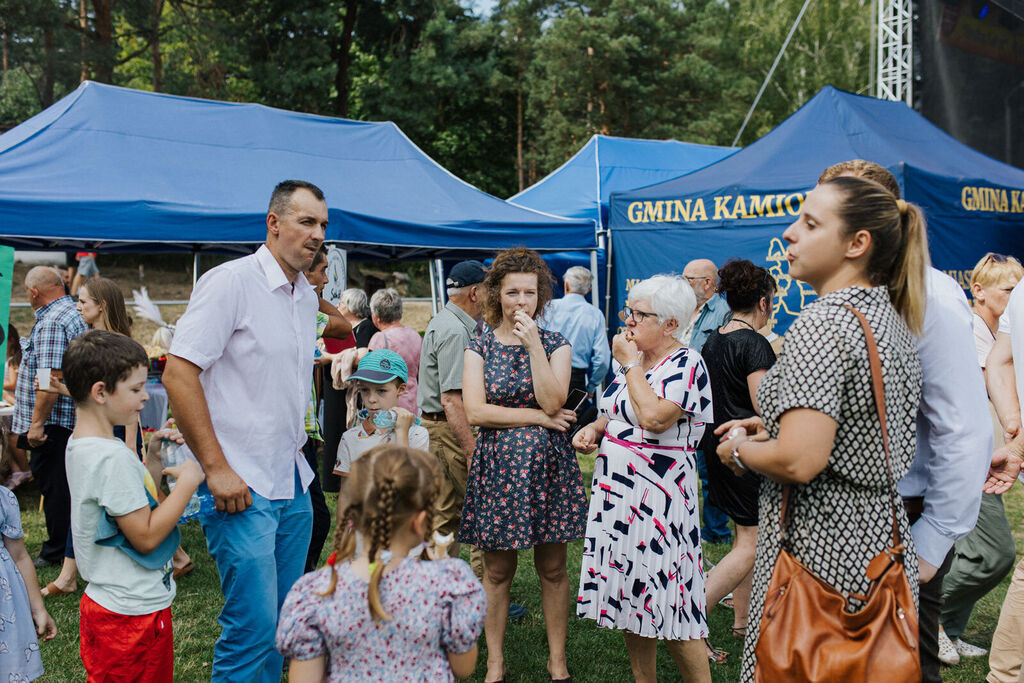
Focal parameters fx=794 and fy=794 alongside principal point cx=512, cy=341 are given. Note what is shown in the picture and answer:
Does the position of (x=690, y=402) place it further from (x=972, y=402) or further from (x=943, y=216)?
(x=943, y=216)

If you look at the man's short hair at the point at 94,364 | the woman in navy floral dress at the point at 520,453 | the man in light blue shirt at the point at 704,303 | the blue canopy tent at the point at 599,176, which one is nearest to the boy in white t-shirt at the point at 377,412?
the woman in navy floral dress at the point at 520,453

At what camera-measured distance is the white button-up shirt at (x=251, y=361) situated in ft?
7.75

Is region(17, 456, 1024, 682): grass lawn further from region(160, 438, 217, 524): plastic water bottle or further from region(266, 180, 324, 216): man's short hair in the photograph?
region(266, 180, 324, 216): man's short hair

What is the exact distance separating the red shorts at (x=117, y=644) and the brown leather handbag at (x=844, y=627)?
176 cm

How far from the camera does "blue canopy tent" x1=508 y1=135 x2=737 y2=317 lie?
997 cm

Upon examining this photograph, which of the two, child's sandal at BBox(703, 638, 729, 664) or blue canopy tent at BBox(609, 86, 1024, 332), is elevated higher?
blue canopy tent at BBox(609, 86, 1024, 332)

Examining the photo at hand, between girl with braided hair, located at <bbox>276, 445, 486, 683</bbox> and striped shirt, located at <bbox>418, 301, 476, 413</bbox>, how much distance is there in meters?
2.22

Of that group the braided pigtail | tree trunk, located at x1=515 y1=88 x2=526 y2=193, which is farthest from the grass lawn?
tree trunk, located at x1=515 y1=88 x2=526 y2=193

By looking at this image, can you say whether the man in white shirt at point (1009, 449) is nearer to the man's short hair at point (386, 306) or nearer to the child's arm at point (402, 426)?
the child's arm at point (402, 426)

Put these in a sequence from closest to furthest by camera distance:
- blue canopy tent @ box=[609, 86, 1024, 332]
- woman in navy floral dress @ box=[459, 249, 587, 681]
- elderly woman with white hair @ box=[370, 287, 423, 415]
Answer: woman in navy floral dress @ box=[459, 249, 587, 681] < elderly woman with white hair @ box=[370, 287, 423, 415] < blue canopy tent @ box=[609, 86, 1024, 332]

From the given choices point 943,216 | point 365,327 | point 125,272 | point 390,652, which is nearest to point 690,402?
point 390,652

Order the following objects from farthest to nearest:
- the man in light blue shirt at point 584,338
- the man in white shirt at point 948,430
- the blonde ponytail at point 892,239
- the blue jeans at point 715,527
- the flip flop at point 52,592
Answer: the man in light blue shirt at point 584,338
the blue jeans at point 715,527
the flip flop at point 52,592
the man in white shirt at point 948,430
the blonde ponytail at point 892,239

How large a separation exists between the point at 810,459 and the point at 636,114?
82.5ft

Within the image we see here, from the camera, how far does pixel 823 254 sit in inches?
69.5
